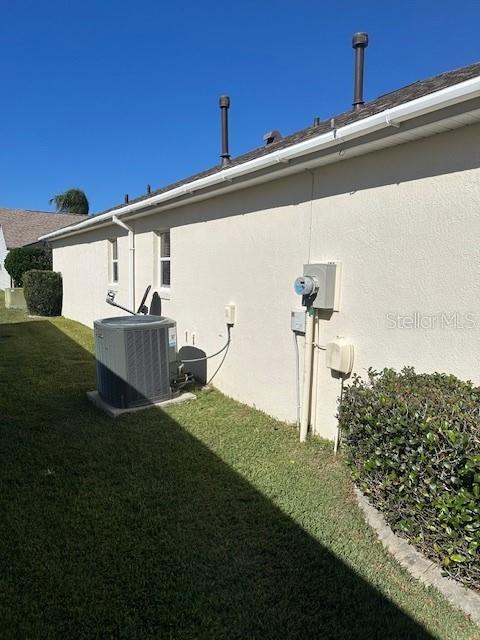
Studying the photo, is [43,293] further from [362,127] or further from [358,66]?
[362,127]

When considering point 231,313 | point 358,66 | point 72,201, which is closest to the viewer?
point 231,313

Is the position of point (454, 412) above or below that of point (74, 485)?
above

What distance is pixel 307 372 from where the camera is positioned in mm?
4234

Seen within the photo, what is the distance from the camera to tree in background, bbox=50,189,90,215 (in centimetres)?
5022

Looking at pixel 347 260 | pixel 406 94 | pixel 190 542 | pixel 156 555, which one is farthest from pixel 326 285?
pixel 156 555

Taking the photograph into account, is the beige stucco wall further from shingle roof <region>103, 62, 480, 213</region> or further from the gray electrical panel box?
shingle roof <region>103, 62, 480, 213</region>

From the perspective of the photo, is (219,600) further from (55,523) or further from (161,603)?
(55,523)

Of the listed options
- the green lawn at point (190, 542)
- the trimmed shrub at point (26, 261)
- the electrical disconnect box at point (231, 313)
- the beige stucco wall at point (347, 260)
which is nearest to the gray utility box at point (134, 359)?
the green lawn at point (190, 542)

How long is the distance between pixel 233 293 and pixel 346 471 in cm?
288

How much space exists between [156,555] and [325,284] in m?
2.72

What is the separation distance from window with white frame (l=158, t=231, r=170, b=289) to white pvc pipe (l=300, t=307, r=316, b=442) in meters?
4.43

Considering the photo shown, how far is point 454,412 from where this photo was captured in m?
2.34

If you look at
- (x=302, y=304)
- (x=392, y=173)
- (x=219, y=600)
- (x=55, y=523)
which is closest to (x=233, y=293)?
(x=302, y=304)

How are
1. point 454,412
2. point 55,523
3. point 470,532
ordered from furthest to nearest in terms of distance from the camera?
point 55,523, point 454,412, point 470,532
